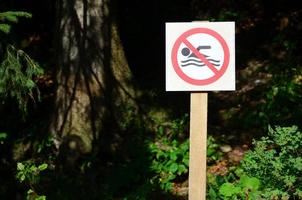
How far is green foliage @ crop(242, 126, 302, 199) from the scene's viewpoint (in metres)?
4.83

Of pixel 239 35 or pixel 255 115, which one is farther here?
pixel 239 35

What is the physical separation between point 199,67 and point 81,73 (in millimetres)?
3627

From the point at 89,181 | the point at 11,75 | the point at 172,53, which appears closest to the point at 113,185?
the point at 89,181

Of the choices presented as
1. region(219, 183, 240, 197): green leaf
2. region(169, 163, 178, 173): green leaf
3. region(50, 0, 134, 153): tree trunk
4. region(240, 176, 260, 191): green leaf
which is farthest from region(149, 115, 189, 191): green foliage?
region(240, 176, 260, 191): green leaf

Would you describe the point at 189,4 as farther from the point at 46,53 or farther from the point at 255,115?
the point at 255,115

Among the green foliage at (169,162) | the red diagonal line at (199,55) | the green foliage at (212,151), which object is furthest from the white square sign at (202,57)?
the green foliage at (212,151)

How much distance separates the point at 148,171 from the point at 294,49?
4205mm

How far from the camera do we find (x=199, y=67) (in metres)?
4.08

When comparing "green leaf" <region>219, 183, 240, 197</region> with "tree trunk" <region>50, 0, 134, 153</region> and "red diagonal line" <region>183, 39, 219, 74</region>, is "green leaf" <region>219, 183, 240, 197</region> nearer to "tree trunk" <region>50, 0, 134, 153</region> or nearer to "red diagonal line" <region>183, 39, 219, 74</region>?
"red diagonal line" <region>183, 39, 219, 74</region>

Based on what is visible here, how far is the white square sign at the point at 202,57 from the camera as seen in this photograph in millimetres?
4066

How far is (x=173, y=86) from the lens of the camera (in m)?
4.12

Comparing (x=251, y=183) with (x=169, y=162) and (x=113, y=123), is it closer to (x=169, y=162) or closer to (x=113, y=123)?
(x=169, y=162)

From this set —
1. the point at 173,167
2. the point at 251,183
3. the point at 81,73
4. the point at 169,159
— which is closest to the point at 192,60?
the point at 251,183

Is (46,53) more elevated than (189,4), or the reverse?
(189,4)
